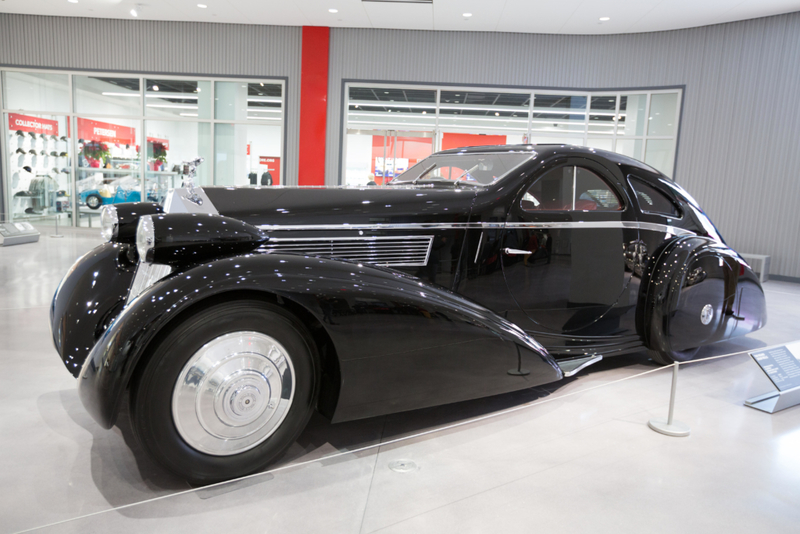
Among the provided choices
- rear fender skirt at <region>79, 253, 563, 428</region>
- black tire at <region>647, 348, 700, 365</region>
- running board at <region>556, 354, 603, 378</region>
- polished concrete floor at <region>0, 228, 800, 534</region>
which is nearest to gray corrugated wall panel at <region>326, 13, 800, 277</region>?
black tire at <region>647, 348, 700, 365</region>

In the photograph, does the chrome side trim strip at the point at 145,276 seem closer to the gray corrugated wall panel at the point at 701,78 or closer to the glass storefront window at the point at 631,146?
the gray corrugated wall panel at the point at 701,78

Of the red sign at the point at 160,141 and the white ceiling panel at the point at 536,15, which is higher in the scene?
the white ceiling panel at the point at 536,15

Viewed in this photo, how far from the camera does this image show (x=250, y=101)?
10.5 meters

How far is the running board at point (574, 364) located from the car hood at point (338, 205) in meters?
0.98


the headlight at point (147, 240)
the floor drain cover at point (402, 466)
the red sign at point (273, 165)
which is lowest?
the floor drain cover at point (402, 466)

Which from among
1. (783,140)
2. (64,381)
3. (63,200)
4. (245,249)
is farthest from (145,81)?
(783,140)

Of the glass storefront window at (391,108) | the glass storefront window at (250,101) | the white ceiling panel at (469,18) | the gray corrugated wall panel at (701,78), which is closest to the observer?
the gray corrugated wall panel at (701,78)

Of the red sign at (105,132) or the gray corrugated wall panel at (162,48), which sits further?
the red sign at (105,132)

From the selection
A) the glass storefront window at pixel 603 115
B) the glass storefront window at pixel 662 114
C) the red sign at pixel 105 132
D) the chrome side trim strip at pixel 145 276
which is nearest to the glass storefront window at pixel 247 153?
the red sign at pixel 105 132

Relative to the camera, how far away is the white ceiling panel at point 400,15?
845 cm

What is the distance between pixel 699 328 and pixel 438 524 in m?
2.49

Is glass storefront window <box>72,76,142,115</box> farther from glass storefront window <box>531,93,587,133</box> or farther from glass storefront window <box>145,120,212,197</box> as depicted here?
glass storefront window <box>531,93,587,133</box>

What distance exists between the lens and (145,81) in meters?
10.5

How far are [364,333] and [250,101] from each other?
9.76 meters
